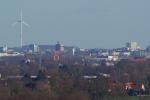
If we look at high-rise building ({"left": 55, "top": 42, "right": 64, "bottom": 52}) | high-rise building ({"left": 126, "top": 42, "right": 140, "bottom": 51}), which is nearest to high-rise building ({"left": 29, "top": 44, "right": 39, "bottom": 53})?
high-rise building ({"left": 55, "top": 42, "right": 64, "bottom": 52})

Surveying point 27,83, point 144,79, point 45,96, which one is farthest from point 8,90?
point 144,79

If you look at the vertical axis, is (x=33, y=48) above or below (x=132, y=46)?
below

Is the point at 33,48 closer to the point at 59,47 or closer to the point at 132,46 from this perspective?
the point at 59,47

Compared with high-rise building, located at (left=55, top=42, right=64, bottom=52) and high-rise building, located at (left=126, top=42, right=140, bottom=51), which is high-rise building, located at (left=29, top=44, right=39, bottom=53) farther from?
high-rise building, located at (left=126, top=42, right=140, bottom=51)

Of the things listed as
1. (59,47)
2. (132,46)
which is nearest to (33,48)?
(59,47)

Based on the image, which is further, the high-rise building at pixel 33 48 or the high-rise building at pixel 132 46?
the high-rise building at pixel 132 46

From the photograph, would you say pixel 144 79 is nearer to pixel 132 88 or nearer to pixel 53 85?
pixel 132 88

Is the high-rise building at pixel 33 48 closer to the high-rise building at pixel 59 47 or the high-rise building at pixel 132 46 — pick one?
the high-rise building at pixel 59 47

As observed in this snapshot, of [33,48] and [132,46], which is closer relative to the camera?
[33,48]

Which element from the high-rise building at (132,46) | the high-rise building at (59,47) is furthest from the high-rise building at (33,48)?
the high-rise building at (132,46)

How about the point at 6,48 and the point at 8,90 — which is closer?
the point at 8,90

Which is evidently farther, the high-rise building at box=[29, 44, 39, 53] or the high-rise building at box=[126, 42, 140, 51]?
the high-rise building at box=[126, 42, 140, 51]
